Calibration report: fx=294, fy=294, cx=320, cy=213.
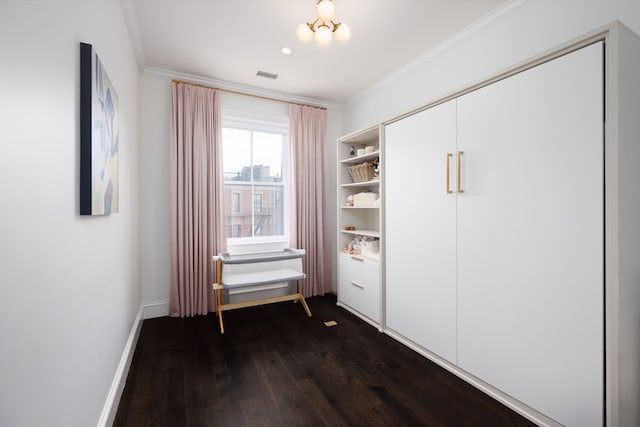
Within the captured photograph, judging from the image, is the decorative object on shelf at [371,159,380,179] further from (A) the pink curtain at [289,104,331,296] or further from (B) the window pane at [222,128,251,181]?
(B) the window pane at [222,128,251,181]

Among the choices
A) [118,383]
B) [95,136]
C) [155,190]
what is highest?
[95,136]

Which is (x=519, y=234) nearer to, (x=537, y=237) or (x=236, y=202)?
(x=537, y=237)

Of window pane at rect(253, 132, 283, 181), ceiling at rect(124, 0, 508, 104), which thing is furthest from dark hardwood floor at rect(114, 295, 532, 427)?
ceiling at rect(124, 0, 508, 104)

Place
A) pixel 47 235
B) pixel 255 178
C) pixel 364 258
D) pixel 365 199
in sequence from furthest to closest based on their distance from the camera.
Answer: pixel 255 178, pixel 365 199, pixel 364 258, pixel 47 235

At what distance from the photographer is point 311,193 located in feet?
12.9

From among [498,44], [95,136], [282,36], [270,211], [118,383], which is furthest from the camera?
[270,211]

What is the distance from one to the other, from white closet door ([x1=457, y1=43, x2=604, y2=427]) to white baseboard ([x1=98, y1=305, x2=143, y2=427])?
2.16 metres

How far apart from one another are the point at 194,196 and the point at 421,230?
2.40 m

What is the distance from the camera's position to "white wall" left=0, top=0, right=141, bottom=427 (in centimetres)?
72

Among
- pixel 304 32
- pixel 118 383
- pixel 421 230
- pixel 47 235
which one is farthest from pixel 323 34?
pixel 118 383

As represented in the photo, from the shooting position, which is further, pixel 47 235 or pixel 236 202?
pixel 236 202

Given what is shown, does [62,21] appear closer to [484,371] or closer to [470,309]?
[470,309]

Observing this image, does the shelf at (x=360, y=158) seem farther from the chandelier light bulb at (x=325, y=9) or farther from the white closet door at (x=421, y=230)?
the chandelier light bulb at (x=325, y=9)

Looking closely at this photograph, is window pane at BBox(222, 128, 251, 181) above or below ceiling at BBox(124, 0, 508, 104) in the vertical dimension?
below
